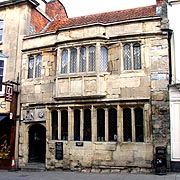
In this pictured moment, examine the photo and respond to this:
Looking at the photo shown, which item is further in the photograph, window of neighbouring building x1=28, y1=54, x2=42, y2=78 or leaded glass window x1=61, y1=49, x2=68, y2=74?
window of neighbouring building x1=28, y1=54, x2=42, y2=78

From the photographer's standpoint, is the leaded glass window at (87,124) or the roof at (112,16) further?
the roof at (112,16)

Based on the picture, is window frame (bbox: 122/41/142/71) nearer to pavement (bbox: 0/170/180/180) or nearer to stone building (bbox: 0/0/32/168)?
pavement (bbox: 0/170/180/180)

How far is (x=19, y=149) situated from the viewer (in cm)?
1348

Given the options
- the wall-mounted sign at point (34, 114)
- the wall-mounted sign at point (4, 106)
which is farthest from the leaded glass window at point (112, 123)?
the wall-mounted sign at point (4, 106)

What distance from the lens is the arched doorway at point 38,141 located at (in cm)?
1367

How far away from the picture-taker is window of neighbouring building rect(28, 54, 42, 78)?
546 inches

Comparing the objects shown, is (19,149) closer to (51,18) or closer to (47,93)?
(47,93)

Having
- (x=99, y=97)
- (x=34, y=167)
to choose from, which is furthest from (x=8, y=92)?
(x=99, y=97)

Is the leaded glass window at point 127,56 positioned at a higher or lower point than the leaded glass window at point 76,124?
higher

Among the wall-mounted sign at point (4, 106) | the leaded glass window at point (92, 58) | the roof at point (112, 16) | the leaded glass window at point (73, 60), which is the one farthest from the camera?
the wall-mounted sign at point (4, 106)

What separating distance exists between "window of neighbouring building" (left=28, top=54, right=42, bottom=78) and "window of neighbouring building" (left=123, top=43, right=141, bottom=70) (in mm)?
4490

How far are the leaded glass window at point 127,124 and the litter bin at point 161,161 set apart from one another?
57.3 inches

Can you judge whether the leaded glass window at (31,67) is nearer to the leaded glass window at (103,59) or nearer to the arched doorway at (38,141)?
the arched doorway at (38,141)

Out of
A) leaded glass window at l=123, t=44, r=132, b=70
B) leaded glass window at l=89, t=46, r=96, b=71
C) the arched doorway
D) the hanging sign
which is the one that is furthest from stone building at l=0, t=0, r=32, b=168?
leaded glass window at l=123, t=44, r=132, b=70
